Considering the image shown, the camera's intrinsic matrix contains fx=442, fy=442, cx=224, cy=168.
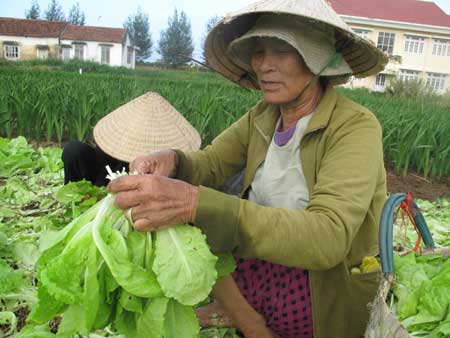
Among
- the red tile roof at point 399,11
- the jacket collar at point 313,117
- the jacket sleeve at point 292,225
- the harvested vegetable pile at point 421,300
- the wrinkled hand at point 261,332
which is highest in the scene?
the red tile roof at point 399,11

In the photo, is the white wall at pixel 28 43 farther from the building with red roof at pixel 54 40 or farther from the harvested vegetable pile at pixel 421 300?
the harvested vegetable pile at pixel 421 300

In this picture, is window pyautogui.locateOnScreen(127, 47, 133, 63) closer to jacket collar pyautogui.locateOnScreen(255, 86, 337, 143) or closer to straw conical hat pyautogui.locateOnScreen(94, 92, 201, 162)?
straw conical hat pyautogui.locateOnScreen(94, 92, 201, 162)

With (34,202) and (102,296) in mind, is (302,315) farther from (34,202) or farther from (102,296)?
(34,202)

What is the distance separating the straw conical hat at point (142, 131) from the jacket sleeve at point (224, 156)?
0.63m

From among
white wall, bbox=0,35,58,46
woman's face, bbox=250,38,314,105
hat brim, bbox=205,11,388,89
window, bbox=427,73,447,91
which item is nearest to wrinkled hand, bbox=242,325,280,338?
woman's face, bbox=250,38,314,105

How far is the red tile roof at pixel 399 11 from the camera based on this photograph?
2988cm

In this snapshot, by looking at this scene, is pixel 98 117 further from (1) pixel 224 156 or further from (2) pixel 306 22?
(2) pixel 306 22

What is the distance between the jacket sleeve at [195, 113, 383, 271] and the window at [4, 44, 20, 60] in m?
48.7

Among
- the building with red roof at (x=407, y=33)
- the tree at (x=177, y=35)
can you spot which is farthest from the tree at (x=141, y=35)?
the building with red roof at (x=407, y=33)

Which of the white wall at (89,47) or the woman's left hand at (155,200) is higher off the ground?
the white wall at (89,47)

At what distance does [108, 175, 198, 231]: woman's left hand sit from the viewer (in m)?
1.15

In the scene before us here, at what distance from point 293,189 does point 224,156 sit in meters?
0.50

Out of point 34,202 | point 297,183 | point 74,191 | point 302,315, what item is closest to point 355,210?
point 297,183

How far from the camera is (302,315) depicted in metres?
1.55
